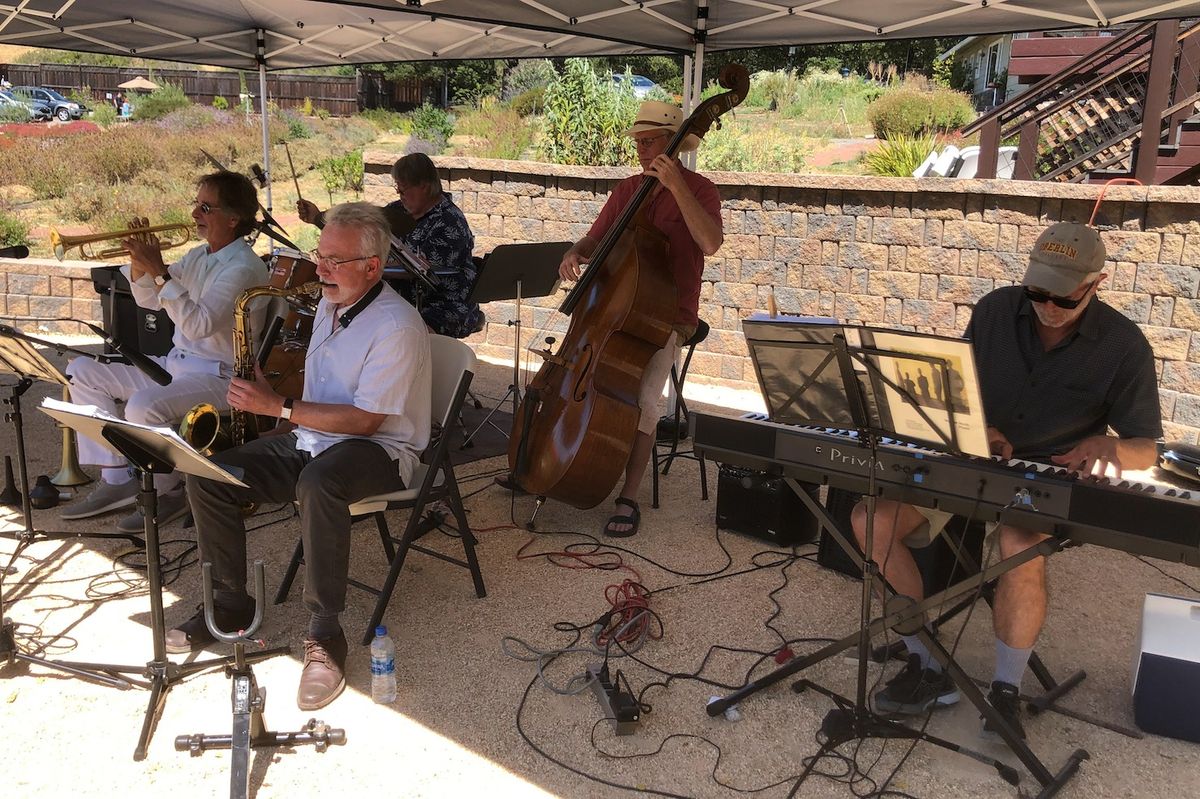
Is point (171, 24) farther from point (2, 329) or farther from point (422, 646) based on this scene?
point (422, 646)

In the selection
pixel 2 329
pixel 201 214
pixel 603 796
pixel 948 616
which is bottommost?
pixel 603 796

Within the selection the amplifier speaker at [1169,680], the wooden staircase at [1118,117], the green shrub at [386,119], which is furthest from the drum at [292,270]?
the green shrub at [386,119]

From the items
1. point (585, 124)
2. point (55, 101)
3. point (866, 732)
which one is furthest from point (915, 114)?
point (55, 101)

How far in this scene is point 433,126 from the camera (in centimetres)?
2280

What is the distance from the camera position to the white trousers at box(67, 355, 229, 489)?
4.21 meters

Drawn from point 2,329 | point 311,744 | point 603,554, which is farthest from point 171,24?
point 311,744

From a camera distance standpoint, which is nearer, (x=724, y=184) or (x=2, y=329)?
(x=2, y=329)

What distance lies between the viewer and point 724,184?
24.0 feet

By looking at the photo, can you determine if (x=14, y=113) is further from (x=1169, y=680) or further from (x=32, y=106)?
(x=1169, y=680)

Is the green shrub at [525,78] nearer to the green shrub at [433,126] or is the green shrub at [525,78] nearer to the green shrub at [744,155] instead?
the green shrub at [433,126]

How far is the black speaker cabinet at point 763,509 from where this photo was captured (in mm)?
4500

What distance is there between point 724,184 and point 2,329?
5.15m

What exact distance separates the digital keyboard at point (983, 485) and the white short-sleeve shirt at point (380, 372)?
1.05m

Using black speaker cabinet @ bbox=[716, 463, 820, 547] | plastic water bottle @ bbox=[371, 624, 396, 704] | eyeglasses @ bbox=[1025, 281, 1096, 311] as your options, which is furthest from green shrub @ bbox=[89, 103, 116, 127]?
eyeglasses @ bbox=[1025, 281, 1096, 311]
